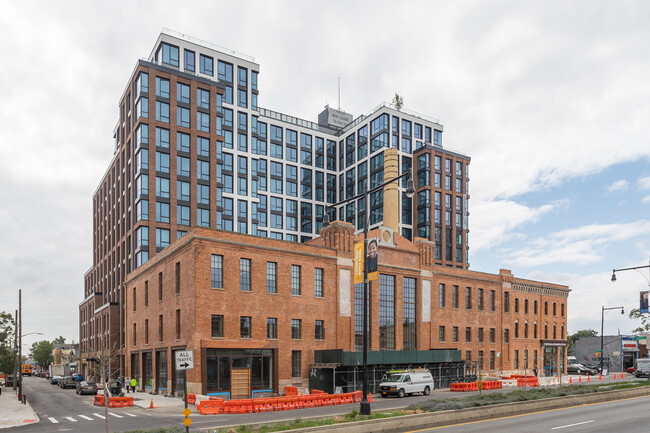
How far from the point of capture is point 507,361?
6669cm

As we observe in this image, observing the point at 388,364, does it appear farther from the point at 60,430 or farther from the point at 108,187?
the point at 108,187

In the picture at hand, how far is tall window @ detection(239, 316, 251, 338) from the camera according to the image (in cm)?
4339

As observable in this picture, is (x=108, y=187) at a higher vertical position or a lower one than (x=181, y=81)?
lower

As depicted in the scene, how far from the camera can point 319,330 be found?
48.2 metres

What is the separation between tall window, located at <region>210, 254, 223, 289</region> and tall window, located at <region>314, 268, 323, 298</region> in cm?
900

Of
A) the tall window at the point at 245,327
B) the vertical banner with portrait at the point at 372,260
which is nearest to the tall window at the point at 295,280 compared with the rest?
the tall window at the point at 245,327

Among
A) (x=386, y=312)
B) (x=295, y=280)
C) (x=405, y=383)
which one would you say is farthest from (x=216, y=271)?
(x=386, y=312)

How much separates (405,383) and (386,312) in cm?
1181

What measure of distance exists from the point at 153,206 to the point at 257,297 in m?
33.3

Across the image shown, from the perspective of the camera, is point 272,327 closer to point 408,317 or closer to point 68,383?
point 408,317

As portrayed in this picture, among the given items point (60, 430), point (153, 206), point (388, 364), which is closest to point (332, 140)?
point (153, 206)

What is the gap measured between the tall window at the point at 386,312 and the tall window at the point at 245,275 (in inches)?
549

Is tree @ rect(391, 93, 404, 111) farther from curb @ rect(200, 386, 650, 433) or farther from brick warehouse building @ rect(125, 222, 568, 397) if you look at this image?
curb @ rect(200, 386, 650, 433)

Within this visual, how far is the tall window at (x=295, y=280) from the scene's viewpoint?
4686 cm
